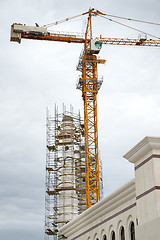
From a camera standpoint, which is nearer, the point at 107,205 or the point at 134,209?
the point at 134,209

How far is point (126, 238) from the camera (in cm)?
2392

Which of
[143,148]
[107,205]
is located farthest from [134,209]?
[143,148]

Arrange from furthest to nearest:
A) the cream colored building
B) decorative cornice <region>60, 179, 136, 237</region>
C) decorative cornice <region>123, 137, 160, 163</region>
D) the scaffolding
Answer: the scaffolding → decorative cornice <region>60, 179, 136, 237</region> → decorative cornice <region>123, 137, 160, 163</region> → the cream colored building

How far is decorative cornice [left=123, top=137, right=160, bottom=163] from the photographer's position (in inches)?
749

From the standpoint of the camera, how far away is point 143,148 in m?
19.5

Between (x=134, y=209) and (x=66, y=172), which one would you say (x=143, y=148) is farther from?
(x=66, y=172)

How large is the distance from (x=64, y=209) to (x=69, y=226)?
27.2 m

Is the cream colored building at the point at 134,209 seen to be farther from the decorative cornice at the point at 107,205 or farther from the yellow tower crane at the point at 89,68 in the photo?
the yellow tower crane at the point at 89,68

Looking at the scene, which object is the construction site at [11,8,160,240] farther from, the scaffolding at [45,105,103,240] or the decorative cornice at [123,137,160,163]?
the decorative cornice at [123,137,160,163]

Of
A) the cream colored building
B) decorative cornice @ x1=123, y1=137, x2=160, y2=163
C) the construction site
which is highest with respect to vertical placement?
the construction site

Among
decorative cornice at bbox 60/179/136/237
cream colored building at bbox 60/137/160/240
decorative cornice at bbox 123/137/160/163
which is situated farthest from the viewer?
decorative cornice at bbox 60/179/136/237

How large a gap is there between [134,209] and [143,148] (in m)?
4.94

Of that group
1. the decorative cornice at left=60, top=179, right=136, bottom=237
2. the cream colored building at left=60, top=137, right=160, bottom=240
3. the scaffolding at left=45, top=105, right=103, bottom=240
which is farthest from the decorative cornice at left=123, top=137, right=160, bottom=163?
the scaffolding at left=45, top=105, right=103, bottom=240

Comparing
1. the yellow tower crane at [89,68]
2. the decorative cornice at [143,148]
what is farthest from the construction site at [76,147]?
the decorative cornice at [143,148]
